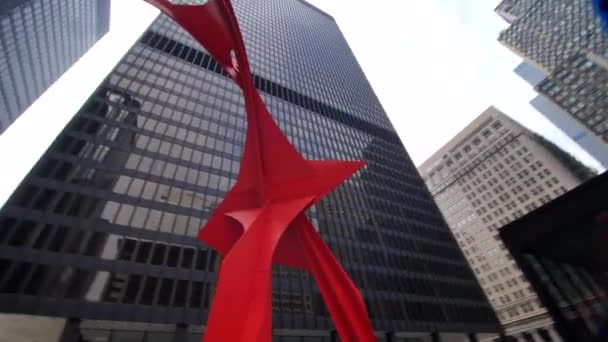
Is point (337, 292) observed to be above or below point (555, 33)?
below

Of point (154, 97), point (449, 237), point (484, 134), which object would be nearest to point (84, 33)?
point (154, 97)

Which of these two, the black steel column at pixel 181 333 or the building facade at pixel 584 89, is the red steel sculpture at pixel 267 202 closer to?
the black steel column at pixel 181 333

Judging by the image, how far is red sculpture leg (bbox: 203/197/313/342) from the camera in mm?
6008

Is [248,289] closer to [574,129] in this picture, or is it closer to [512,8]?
[574,129]

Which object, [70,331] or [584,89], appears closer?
[70,331]

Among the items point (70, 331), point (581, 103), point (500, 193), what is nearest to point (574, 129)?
point (581, 103)

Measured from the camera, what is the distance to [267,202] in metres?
10.2

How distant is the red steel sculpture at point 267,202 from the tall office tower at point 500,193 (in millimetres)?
56517

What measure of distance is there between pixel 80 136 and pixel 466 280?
138 feet

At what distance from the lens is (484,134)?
263ft

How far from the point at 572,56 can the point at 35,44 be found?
11672 cm

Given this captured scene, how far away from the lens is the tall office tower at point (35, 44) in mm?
53156

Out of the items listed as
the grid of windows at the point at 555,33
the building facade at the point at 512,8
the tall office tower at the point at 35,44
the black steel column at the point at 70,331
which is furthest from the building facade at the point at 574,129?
the tall office tower at the point at 35,44

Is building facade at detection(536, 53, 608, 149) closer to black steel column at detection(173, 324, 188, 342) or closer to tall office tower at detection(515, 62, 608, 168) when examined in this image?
tall office tower at detection(515, 62, 608, 168)
